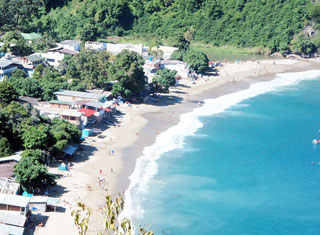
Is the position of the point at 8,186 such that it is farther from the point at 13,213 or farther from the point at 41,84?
the point at 41,84

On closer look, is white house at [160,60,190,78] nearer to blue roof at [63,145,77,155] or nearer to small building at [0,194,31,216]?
blue roof at [63,145,77,155]

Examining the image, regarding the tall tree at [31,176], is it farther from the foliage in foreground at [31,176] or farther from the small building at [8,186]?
the small building at [8,186]

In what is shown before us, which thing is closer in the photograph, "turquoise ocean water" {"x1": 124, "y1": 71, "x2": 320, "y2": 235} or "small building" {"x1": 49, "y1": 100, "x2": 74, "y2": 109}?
"turquoise ocean water" {"x1": 124, "y1": 71, "x2": 320, "y2": 235}

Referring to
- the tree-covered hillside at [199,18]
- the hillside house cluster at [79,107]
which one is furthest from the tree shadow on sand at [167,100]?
the tree-covered hillside at [199,18]

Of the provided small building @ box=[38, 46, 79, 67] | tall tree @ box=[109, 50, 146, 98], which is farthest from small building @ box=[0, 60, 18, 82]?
tall tree @ box=[109, 50, 146, 98]

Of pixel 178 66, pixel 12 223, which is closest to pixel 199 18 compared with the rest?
pixel 178 66
